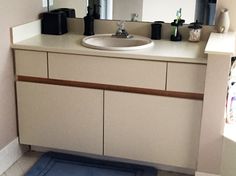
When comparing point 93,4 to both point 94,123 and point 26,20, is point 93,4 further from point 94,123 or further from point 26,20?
point 94,123

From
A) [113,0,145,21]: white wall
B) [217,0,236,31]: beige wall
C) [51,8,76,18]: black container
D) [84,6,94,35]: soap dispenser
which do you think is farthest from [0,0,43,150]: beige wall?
[217,0,236,31]: beige wall

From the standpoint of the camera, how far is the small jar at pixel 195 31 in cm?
265

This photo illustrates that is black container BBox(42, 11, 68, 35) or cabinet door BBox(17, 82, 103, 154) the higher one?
black container BBox(42, 11, 68, 35)

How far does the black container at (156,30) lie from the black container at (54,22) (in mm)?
694

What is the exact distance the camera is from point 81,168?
265 centimetres

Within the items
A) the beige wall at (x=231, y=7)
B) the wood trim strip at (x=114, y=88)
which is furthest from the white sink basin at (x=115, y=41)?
the beige wall at (x=231, y=7)

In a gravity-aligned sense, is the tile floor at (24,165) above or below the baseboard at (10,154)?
below

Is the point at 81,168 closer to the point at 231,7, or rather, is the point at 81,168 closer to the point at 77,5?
the point at 77,5

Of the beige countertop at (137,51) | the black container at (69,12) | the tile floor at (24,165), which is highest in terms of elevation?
the black container at (69,12)

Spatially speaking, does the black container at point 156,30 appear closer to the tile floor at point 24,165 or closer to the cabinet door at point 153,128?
the cabinet door at point 153,128

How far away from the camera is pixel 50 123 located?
2686 millimetres

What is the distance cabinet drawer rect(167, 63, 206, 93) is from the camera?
231 centimetres

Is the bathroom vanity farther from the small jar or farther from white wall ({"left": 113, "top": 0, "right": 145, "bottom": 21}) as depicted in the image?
white wall ({"left": 113, "top": 0, "right": 145, "bottom": 21})

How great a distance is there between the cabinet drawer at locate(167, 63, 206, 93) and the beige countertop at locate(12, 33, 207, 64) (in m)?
0.04
